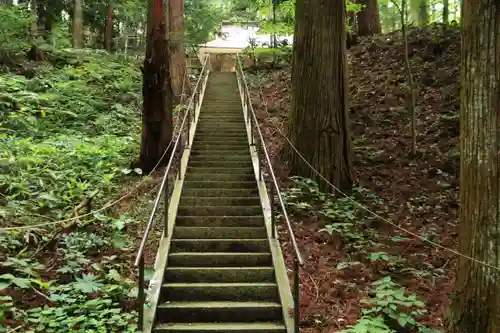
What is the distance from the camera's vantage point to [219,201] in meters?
7.44

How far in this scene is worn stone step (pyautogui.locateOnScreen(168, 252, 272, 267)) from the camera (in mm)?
5770

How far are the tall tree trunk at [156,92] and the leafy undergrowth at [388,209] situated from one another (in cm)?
254

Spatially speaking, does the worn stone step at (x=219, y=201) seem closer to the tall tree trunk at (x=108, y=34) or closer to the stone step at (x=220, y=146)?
the stone step at (x=220, y=146)

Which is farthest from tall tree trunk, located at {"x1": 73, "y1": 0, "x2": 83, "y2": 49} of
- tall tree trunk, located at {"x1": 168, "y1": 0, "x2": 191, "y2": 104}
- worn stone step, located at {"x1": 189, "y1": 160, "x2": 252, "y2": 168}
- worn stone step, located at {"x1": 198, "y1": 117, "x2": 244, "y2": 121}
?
worn stone step, located at {"x1": 189, "y1": 160, "x2": 252, "y2": 168}

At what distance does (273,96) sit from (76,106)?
6688mm

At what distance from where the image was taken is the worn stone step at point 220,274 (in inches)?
214

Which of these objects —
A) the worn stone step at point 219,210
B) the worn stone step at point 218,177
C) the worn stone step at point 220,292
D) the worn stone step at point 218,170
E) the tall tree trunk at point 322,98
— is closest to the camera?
the worn stone step at point 220,292

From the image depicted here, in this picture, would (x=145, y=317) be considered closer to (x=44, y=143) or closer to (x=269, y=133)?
(x=44, y=143)

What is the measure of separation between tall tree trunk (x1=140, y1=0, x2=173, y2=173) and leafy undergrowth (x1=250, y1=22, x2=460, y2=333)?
2539 mm

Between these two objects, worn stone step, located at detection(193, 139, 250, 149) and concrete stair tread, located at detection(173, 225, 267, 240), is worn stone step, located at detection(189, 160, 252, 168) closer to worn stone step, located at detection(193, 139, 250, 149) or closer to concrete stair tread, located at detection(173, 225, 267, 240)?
worn stone step, located at detection(193, 139, 250, 149)

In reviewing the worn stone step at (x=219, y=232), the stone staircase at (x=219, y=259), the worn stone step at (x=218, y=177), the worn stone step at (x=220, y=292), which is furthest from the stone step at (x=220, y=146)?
the worn stone step at (x=220, y=292)

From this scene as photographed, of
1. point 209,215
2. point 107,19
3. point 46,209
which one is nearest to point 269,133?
point 209,215

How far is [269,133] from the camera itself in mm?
11719

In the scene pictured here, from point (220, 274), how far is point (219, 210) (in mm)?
1792
